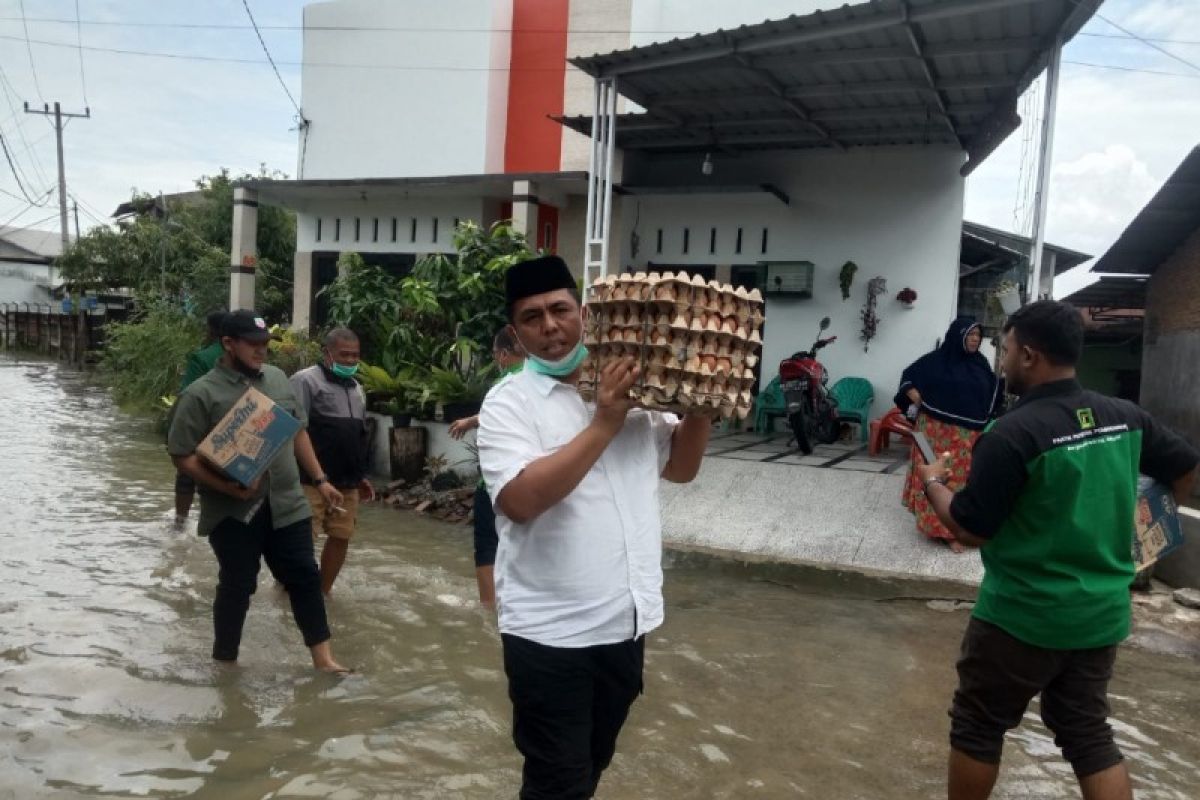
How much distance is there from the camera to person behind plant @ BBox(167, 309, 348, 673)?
159 inches

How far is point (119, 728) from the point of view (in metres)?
3.79

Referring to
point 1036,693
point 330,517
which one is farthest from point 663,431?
point 330,517

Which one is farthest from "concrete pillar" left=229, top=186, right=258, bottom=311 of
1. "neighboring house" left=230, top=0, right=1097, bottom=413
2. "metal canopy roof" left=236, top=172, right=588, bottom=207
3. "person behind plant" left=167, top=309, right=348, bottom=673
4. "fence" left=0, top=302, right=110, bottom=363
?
"fence" left=0, top=302, right=110, bottom=363

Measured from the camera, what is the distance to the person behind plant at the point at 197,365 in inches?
179

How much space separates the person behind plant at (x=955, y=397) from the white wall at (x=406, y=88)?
346 inches

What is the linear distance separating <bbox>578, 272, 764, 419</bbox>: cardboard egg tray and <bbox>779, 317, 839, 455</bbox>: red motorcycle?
7296 millimetres

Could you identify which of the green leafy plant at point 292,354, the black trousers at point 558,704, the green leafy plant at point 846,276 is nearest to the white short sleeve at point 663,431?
the black trousers at point 558,704

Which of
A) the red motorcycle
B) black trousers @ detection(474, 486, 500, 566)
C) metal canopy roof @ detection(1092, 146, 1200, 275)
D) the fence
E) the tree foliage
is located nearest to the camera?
black trousers @ detection(474, 486, 500, 566)

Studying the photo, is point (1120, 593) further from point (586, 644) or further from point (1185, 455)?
point (586, 644)

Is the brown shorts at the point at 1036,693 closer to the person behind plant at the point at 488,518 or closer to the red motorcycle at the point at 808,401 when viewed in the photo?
the person behind plant at the point at 488,518

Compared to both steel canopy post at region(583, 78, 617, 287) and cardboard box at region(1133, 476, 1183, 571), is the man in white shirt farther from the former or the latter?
steel canopy post at region(583, 78, 617, 287)

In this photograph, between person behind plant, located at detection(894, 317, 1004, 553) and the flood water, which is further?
person behind plant, located at detection(894, 317, 1004, 553)

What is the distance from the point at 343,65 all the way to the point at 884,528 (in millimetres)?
11959

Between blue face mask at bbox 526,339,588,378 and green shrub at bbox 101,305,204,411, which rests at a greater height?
blue face mask at bbox 526,339,588,378
